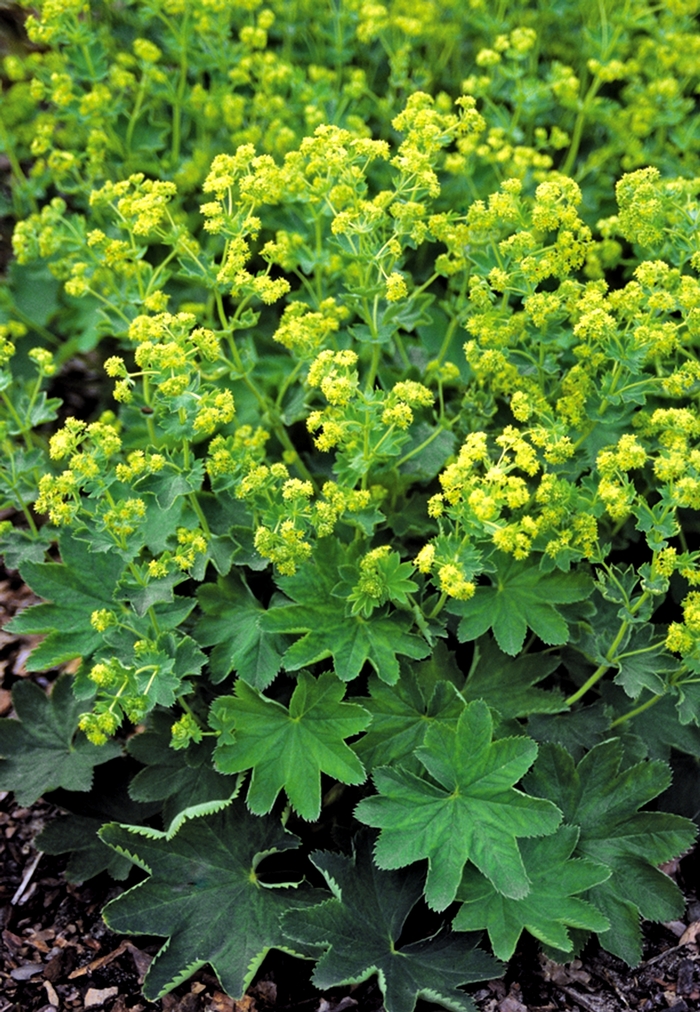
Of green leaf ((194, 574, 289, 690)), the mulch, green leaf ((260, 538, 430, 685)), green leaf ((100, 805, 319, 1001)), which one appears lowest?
the mulch

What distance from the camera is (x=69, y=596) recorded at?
2.80 m

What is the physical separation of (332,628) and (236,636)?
0.27 metres

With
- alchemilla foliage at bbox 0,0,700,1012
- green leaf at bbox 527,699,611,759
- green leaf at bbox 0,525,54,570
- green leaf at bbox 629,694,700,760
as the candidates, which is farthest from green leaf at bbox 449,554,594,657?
green leaf at bbox 0,525,54,570

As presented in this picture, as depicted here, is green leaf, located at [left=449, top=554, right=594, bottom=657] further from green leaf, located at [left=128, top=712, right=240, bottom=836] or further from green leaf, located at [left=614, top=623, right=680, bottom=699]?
green leaf, located at [left=128, top=712, right=240, bottom=836]

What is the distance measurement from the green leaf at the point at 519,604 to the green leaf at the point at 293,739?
387 millimetres

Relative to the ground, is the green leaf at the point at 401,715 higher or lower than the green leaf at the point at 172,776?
higher

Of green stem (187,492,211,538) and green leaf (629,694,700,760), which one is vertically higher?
green stem (187,492,211,538)

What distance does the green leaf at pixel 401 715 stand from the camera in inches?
103

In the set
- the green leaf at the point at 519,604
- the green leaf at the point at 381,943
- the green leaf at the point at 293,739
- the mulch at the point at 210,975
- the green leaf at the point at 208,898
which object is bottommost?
the mulch at the point at 210,975

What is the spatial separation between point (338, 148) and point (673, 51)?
1742 millimetres

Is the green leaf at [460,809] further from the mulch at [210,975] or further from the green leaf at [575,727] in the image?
the mulch at [210,975]

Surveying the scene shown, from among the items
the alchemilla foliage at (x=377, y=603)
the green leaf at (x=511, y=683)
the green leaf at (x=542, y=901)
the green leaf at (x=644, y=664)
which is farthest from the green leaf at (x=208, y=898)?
the green leaf at (x=644, y=664)

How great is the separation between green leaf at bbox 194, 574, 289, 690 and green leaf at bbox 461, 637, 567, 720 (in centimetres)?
54

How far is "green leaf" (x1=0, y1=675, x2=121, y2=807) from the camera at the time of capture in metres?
2.72
